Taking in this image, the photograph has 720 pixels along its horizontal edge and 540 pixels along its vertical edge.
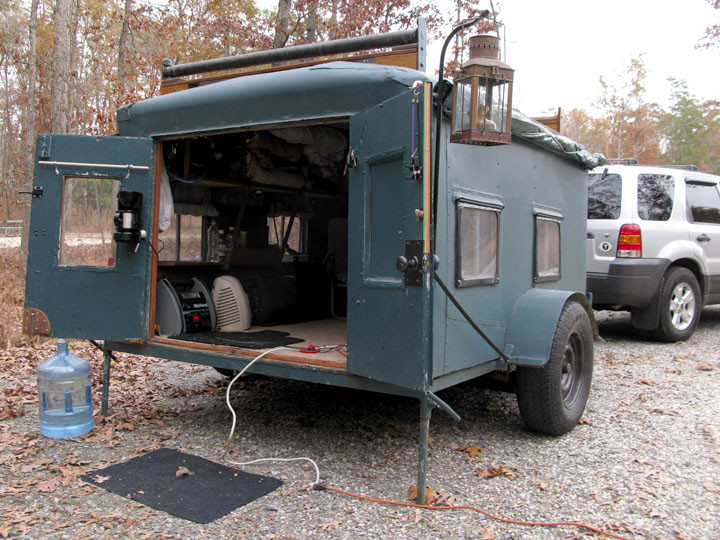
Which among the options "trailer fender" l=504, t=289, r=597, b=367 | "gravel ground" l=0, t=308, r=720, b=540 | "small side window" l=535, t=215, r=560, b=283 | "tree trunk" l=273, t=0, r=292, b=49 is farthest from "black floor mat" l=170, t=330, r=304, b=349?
"tree trunk" l=273, t=0, r=292, b=49

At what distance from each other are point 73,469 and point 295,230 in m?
4.08

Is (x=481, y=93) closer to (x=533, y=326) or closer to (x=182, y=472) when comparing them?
(x=533, y=326)

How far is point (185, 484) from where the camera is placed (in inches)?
147

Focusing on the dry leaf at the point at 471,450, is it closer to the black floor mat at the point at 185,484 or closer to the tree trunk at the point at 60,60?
the black floor mat at the point at 185,484

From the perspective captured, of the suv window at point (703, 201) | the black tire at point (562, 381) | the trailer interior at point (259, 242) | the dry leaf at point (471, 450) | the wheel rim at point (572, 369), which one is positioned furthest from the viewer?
the suv window at point (703, 201)

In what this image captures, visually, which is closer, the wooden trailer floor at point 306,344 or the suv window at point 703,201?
the wooden trailer floor at point 306,344

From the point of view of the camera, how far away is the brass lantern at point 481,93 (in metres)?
3.35

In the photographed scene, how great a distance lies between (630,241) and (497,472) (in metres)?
4.96

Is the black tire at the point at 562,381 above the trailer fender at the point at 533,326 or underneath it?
underneath

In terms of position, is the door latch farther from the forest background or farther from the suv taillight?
the suv taillight

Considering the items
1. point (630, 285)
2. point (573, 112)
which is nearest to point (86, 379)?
point (630, 285)

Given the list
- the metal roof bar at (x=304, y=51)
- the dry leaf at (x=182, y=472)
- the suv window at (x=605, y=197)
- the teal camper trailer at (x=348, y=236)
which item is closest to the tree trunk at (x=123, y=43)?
the teal camper trailer at (x=348, y=236)

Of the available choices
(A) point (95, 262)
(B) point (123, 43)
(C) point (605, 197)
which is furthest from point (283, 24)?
(A) point (95, 262)

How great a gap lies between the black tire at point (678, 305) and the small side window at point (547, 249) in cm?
303
